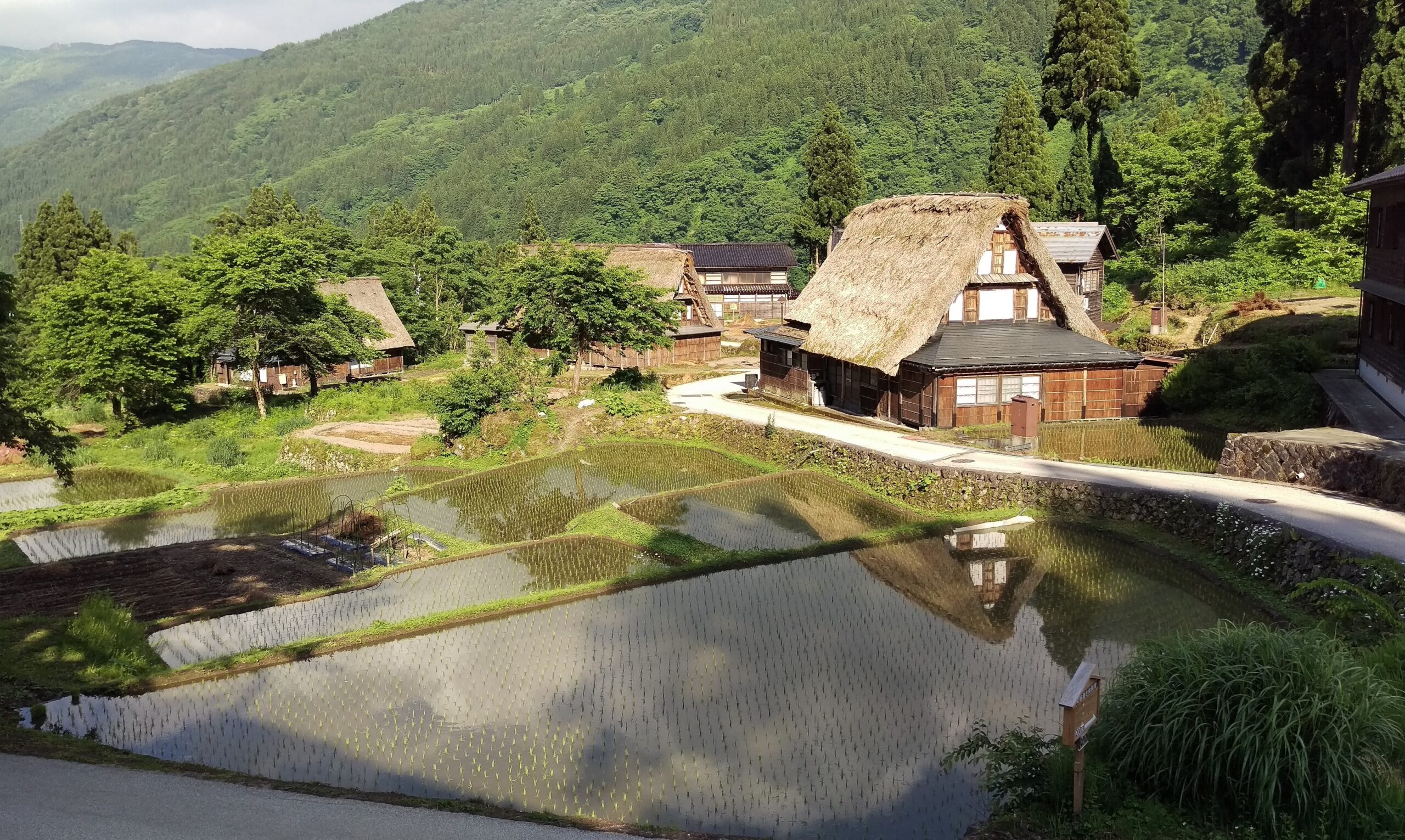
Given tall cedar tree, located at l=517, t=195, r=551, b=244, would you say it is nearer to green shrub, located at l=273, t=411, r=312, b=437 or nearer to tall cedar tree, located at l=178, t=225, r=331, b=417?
tall cedar tree, located at l=178, t=225, r=331, b=417

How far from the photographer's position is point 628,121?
349 feet

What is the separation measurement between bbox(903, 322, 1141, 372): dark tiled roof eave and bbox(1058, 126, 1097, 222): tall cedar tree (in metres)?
20.4

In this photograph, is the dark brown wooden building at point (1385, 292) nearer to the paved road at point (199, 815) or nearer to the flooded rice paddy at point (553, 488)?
the flooded rice paddy at point (553, 488)

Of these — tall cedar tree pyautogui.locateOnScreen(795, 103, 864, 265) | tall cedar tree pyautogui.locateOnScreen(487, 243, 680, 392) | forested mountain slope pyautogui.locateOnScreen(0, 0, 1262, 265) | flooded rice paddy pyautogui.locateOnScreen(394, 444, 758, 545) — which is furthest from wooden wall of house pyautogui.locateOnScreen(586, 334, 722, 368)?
forested mountain slope pyautogui.locateOnScreen(0, 0, 1262, 265)

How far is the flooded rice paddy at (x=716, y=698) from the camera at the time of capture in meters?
10.3

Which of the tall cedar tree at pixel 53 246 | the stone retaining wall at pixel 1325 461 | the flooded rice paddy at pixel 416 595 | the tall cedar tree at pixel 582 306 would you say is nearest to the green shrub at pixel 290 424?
the tall cedar tree at pixel 582 306

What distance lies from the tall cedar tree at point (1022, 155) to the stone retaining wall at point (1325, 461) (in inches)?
1124

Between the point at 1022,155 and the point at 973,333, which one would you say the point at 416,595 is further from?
the point at 1022,155

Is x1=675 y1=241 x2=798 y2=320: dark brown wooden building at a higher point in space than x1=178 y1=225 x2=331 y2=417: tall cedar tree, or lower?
lower

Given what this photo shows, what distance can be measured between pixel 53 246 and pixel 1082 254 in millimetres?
45835

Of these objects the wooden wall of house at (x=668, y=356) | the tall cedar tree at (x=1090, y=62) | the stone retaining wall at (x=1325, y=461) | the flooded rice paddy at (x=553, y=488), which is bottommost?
the wooden wall of house at (x=668, y=356)

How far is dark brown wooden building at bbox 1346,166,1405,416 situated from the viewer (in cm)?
2144

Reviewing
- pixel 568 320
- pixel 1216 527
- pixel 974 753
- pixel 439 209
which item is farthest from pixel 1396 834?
pixel 439 209

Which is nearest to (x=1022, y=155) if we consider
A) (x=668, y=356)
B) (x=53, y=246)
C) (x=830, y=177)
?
(x=830, y=177)
